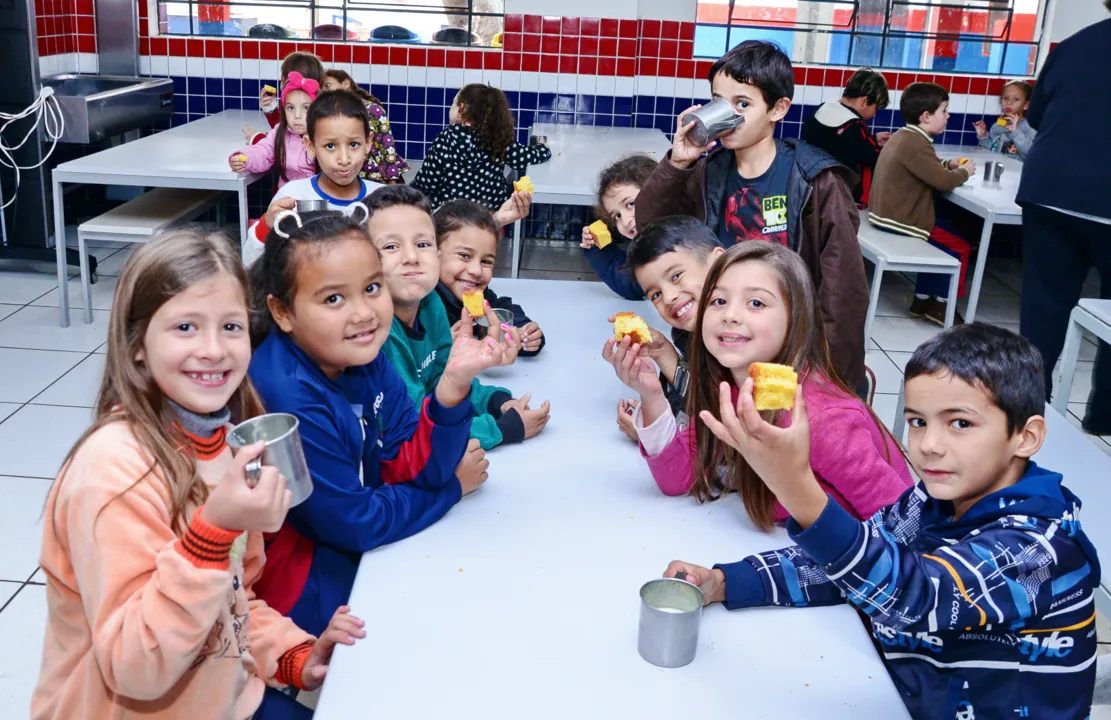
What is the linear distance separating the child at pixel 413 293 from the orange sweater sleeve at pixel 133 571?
893mm

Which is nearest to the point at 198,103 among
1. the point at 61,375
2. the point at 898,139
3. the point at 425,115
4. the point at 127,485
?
the point at 425,115

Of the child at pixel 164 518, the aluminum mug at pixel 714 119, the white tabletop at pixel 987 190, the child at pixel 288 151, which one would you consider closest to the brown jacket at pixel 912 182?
the white tabletop at pixel 987 190

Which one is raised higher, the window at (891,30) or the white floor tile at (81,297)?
the window at (891,30)

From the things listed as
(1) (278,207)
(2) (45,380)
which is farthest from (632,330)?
(2) (45,380)

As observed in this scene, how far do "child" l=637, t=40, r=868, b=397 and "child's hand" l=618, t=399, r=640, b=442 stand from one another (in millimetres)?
676

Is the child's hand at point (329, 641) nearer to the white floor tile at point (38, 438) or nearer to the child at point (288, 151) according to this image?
the white floor tile at point (38, 438)

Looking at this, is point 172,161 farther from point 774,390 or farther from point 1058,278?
point 774,390

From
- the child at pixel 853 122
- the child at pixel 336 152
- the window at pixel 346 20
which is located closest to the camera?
the child at pixel 336 152

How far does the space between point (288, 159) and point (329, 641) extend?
3.56 metres

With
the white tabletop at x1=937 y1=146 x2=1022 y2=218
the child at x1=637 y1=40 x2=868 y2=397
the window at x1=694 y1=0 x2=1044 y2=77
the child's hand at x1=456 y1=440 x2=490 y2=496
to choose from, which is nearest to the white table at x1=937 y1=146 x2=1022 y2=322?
the white tabletop at x1=937 y1=146 x2=1022 y2=218

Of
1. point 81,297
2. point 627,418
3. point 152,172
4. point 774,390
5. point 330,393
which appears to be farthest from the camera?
point 81,297

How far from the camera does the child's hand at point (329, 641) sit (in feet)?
4.51

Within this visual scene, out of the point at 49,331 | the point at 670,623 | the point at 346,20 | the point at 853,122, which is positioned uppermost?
the point at 346,20

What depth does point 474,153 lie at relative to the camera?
5.03 metres
